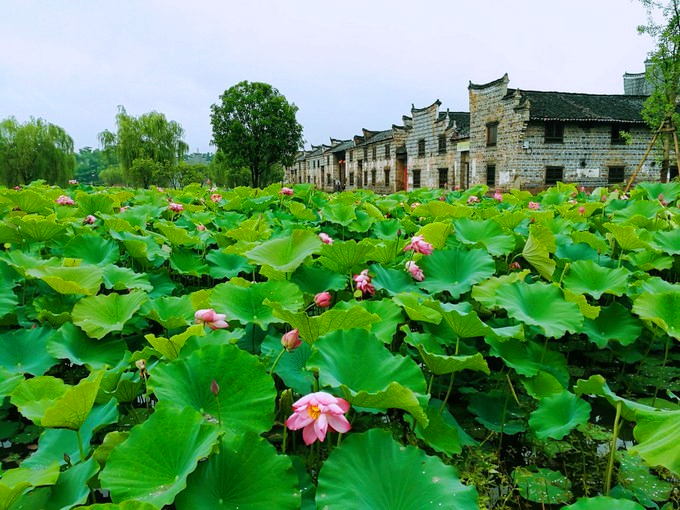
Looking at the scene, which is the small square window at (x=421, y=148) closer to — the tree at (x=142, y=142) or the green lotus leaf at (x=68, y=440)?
the tree at (x=142, y=142)

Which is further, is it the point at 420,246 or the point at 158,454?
the point at 420,246

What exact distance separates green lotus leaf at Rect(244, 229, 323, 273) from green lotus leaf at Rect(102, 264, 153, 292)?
0.51m

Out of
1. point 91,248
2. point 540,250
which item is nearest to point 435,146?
point 540,250

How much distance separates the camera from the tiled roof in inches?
811

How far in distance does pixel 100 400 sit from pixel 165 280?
117 centimetres

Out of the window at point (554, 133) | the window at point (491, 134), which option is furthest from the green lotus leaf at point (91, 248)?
the window at point (491, 134)

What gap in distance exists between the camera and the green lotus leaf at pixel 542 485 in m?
1.52

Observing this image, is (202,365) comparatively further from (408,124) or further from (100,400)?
(408,124)

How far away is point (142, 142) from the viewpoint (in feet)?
98.4

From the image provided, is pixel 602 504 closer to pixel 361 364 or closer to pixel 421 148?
pixel 361 364

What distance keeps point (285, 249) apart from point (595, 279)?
1390 mm

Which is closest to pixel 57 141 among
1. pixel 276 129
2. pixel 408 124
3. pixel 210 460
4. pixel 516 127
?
pixel 276 129

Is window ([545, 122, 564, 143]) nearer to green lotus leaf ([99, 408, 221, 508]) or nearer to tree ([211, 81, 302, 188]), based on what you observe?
tree ([211, 81, 302, 188])

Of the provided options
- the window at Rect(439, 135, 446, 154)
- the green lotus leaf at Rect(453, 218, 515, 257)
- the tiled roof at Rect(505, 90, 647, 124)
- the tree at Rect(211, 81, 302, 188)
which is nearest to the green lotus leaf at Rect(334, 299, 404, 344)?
the green lotus leaf at Rect(453, 218, 515, 257)
